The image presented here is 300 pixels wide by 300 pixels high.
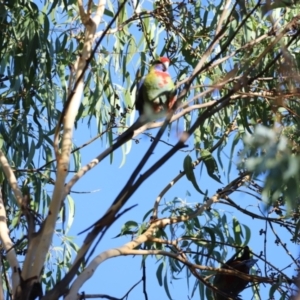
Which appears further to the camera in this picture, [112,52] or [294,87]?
[112,52]

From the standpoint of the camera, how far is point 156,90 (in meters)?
2.79

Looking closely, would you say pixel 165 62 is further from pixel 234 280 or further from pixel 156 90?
pixel 234 280

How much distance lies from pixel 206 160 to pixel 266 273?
419 mm

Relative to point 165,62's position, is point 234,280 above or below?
below

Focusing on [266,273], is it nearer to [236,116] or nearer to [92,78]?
[236,116]

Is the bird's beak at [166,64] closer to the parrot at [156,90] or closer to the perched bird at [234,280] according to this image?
the parrot at [156,90]

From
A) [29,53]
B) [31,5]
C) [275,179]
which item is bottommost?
[275,179]

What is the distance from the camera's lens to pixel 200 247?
2.92 meters

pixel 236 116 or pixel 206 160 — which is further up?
pixel 236 116

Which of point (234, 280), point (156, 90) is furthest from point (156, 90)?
point (234, 280)

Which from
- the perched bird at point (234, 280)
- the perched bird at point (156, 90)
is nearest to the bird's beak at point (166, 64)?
the perched bird at point (156, 90)

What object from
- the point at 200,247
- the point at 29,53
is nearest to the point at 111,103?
the point at 29,53

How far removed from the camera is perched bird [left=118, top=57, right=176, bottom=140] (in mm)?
2648

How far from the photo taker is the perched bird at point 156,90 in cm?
265
